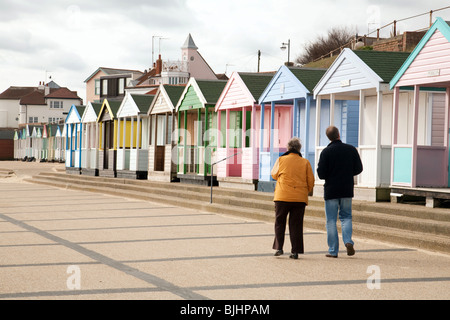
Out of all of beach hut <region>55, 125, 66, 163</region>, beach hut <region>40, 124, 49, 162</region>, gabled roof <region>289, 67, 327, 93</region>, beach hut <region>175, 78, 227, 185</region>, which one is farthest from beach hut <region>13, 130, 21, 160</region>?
gabled roof <region>289, 67, 327, 93</region>

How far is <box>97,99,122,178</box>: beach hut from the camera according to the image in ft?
95.4

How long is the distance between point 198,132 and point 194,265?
1390 cm

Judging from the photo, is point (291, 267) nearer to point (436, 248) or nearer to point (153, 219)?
point (436, 248)

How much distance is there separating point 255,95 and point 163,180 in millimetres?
6860

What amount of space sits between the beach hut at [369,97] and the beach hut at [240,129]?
11.0ft

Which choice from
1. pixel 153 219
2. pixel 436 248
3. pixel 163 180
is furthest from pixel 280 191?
pixel 163 180

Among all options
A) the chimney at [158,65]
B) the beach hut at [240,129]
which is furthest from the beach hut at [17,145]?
the beach hut at [240,129]

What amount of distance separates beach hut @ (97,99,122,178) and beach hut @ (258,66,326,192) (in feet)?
35.5

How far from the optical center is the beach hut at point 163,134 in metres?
23.8

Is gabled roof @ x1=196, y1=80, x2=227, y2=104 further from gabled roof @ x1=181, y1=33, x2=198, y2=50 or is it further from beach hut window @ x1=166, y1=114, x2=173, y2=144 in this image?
gabled roof @ x1=181, y1=33, x2=198, y2=50

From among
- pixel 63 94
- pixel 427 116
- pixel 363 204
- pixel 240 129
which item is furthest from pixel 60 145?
pixel 363 204

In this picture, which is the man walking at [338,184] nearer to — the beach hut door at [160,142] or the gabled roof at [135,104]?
the beach hut door at [160,142]

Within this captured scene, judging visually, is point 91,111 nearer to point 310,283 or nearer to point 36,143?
point 310,283

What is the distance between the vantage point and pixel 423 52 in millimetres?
12242
